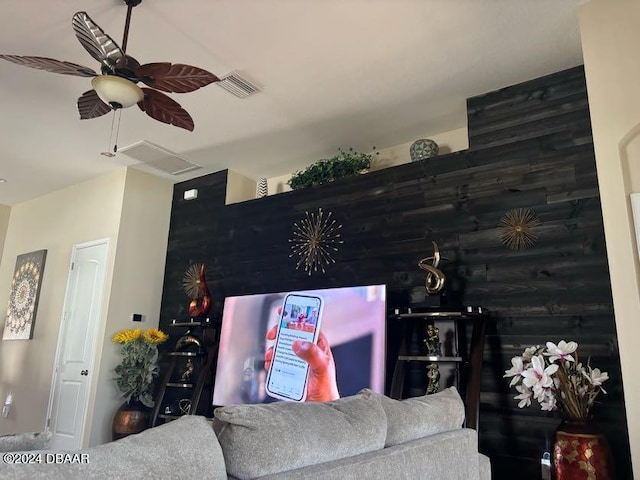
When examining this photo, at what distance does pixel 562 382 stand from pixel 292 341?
210 cm

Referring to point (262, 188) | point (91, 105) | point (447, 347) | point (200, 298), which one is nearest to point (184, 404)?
point (200, 298)

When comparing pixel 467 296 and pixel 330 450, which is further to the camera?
pixel 467 296

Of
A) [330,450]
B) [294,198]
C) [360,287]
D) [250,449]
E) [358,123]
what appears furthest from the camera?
[294,198]

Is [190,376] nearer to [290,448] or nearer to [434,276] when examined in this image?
[434,276]

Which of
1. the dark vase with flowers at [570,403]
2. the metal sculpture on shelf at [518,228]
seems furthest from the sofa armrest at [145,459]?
the metal sculpture on shelf at [518,228]

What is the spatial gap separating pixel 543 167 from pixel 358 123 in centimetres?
159

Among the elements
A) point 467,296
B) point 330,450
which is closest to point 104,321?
point 467,296

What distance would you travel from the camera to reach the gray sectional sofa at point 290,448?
3.03 ft

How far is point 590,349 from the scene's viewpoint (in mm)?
2902

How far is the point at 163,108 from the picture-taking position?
9.62ft

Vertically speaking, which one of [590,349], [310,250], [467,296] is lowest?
[590,349]

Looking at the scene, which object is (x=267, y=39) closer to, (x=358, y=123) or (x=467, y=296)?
(x=358, y=123)

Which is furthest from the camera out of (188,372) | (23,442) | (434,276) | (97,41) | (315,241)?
(188,372)

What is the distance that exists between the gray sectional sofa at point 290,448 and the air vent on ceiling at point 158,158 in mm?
3802
